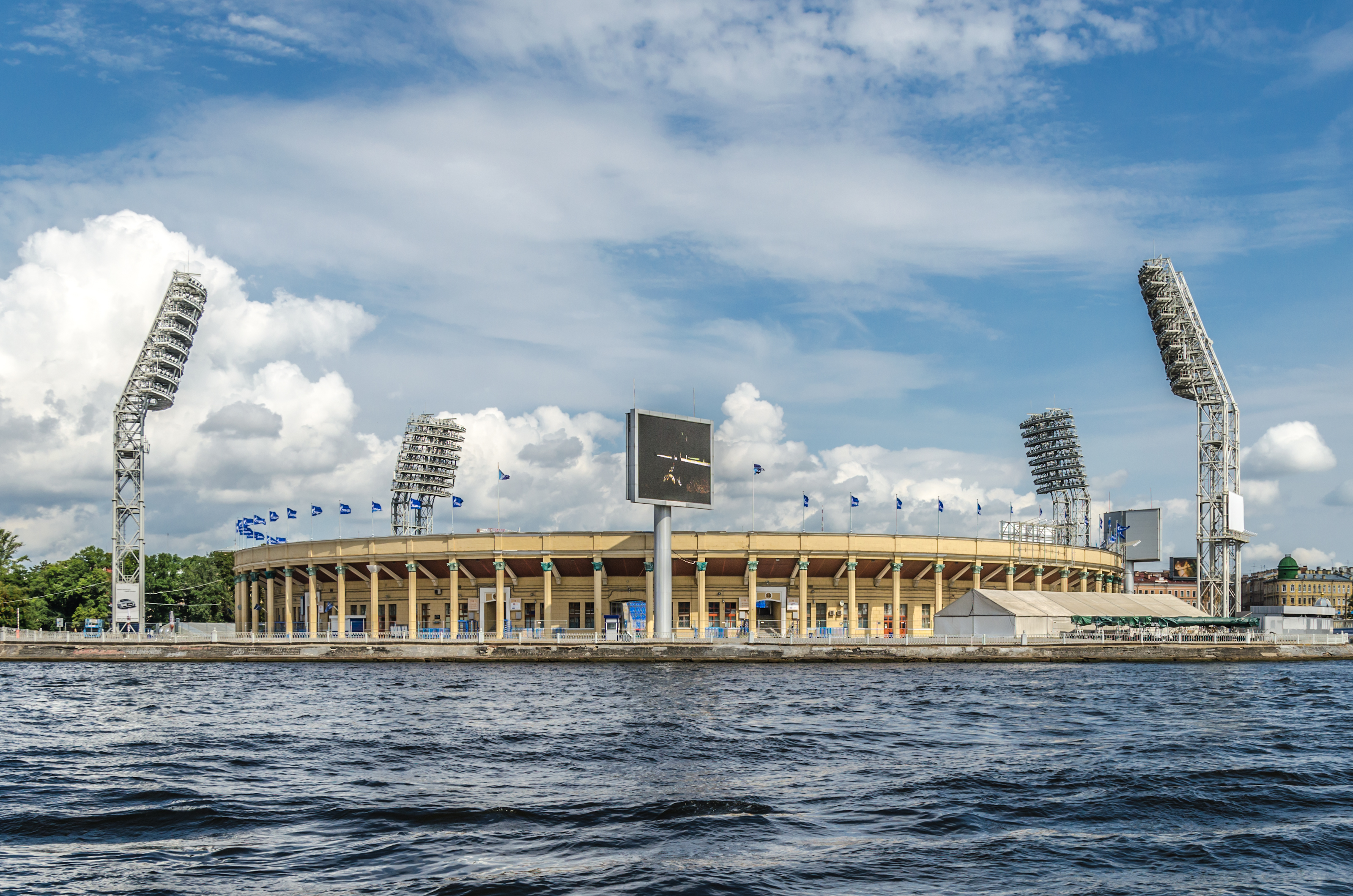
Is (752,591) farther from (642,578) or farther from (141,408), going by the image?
(141,408)

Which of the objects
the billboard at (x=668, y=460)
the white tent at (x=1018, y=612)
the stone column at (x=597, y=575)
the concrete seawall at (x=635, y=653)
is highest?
the billboard at (x=668, y=460)

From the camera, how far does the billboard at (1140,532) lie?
11550 centimetres

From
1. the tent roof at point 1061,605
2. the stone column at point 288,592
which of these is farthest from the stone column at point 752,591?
the stone column at point 288,592

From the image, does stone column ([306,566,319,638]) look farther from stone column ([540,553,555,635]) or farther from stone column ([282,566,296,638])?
stone column ([540,553,555,635])

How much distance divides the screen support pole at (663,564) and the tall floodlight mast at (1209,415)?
188 ft

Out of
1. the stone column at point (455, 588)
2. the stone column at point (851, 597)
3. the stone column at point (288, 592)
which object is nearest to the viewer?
the stone column at point (851, 597)

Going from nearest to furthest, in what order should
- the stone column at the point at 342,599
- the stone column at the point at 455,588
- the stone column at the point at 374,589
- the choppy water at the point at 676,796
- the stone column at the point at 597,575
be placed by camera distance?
1. the choppy water at the point at 676,796
2. the stone column at the point at 597,575
3. the stone column at the point at 455,588
4. the stone column at the point at 342,599
5. the stone column at the point at 374,589

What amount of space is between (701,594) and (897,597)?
18.2 m

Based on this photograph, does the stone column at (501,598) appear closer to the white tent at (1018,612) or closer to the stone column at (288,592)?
the stone column at (288,592)

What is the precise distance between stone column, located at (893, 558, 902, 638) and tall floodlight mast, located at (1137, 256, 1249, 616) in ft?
108

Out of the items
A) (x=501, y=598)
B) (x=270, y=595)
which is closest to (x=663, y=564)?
(x=501, y=598)

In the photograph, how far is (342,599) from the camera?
3583 inches

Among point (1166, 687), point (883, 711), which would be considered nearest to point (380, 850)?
point (883, 711)

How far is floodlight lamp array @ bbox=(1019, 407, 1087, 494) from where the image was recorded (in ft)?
427
